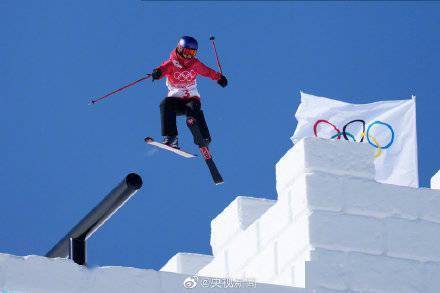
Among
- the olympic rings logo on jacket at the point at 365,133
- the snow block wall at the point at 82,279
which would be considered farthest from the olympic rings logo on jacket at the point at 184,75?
the snow block wall at the point at 82,279

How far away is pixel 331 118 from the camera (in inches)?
882

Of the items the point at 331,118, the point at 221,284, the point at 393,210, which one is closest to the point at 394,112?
the point at 331,118

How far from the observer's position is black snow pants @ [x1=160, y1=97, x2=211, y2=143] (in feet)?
66.6

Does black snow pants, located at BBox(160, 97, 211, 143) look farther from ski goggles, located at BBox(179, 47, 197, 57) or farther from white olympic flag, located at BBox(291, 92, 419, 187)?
white olympic flag, located at BBox(291, 92, 419, 187)

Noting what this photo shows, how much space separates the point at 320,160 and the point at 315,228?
794 mm

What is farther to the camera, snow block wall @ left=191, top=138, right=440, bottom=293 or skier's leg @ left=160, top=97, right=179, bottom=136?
skier's leg @ left=160, top=97, right=179, bottom=136

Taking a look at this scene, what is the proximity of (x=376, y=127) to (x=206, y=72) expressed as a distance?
3.45m

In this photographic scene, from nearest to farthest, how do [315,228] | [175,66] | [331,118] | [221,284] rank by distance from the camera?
[221,284] < [315,228] < [175,66] < [331,118]

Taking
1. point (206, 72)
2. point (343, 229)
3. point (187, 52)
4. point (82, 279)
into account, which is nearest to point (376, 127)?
point (206, 72)

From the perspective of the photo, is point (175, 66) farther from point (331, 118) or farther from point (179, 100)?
point (331, 118)

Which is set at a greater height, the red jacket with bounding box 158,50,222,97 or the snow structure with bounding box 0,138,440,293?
the red jacket with bounding box 158,50,222,97

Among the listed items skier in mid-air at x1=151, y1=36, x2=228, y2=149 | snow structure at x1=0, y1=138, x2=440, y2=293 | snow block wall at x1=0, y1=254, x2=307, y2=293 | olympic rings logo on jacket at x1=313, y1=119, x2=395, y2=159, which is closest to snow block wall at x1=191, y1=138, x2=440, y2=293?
snow structure at x1=0, y1=138, x2=440, y2=293

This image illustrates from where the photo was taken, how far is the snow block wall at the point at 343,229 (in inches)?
612

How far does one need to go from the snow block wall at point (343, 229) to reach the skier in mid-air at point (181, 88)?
3965 mm
